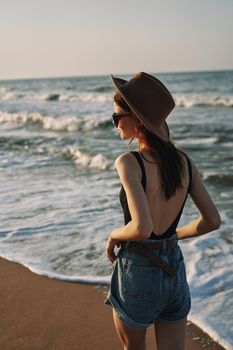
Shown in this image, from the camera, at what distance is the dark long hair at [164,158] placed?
7.08 ft

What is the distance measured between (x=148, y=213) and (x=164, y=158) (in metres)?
0.25

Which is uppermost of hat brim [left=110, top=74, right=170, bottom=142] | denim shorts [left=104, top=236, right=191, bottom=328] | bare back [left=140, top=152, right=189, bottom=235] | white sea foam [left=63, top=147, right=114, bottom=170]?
hat brim [left=110, top=74, right=170, bottom=142]

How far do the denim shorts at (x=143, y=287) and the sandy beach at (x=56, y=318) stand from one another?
1.34 meters

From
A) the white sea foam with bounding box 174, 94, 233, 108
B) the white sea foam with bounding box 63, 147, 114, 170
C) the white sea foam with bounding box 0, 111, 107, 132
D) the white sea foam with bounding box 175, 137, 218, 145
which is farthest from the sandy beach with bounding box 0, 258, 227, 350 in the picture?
the white sea foam with bounding box 174, 94, 233, 108

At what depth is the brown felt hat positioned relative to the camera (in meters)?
2.16

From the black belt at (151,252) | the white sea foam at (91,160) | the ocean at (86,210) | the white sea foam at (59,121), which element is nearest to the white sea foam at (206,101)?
the white sea foam at (59,121)

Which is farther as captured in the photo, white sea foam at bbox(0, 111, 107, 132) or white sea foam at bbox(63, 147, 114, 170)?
white sea foam at bbox(0, 111, 107, 132)

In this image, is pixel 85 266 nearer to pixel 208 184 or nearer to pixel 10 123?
pixel 208 184

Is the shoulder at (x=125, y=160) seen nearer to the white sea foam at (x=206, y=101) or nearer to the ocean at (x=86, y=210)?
the ocean at (x=86, y=210)

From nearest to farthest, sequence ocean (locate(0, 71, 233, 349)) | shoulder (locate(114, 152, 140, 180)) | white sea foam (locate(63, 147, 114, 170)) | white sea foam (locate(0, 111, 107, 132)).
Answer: shoulder (locate(114, 152, 140, 180)) → ocean (locate(0, 71, 233, 349)) → white sea foam (locate(63, 147, 114, 170)) → white sea foam (locate(0, 111, 107, 132))

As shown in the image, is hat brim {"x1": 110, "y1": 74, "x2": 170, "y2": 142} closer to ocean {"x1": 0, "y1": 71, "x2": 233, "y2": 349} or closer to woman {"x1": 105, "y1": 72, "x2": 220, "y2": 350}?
woman {"x1": 105, "y1": 72, "x2": 220, "y2": 350}

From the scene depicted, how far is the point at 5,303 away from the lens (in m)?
4.13

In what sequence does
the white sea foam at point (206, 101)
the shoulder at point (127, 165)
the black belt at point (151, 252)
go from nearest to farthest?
the shoulder at point (127, 165) → the black belt at point (151, 252) → the white sea foam at point (206, 101)

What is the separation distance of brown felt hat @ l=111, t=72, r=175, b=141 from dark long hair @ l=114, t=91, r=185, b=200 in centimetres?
4
